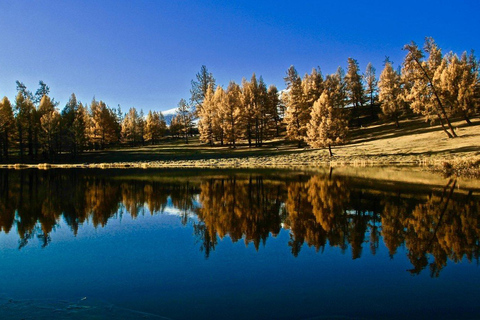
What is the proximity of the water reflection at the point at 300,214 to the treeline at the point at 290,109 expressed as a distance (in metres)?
28.8

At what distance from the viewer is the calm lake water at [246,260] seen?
606 centimetres

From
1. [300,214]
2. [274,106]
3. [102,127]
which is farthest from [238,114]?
[300,214]

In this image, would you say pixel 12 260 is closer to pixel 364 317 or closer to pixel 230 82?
pixel 364 317

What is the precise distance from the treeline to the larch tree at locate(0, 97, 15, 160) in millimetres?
17

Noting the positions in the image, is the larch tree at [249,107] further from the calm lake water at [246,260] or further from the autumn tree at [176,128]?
the calm lake water at [246,260]

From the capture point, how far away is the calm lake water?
19.9ft

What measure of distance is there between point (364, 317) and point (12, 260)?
857 centimetres

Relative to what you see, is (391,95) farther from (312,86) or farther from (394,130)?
(312,86)

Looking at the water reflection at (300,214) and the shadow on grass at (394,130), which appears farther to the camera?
the shadow on grass at (394,130)

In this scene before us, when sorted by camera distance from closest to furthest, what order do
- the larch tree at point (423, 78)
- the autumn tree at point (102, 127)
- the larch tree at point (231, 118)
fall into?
1. the larch tree at point (423, 78)
2. the larch tree at point (231, 118)
3. the autumn tree at point (102, 127)

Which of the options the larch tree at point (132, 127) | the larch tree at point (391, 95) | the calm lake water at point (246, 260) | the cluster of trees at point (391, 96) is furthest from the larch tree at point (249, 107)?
the calm lake water at point (246, 260)

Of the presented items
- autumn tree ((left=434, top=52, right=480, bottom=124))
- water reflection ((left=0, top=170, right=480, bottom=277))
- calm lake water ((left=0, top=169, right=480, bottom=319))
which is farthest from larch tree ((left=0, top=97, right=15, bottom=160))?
autumn tree ((left=434, top=52, right=480, bottom=124))

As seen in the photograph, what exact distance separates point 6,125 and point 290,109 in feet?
189

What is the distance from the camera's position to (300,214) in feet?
45.4
